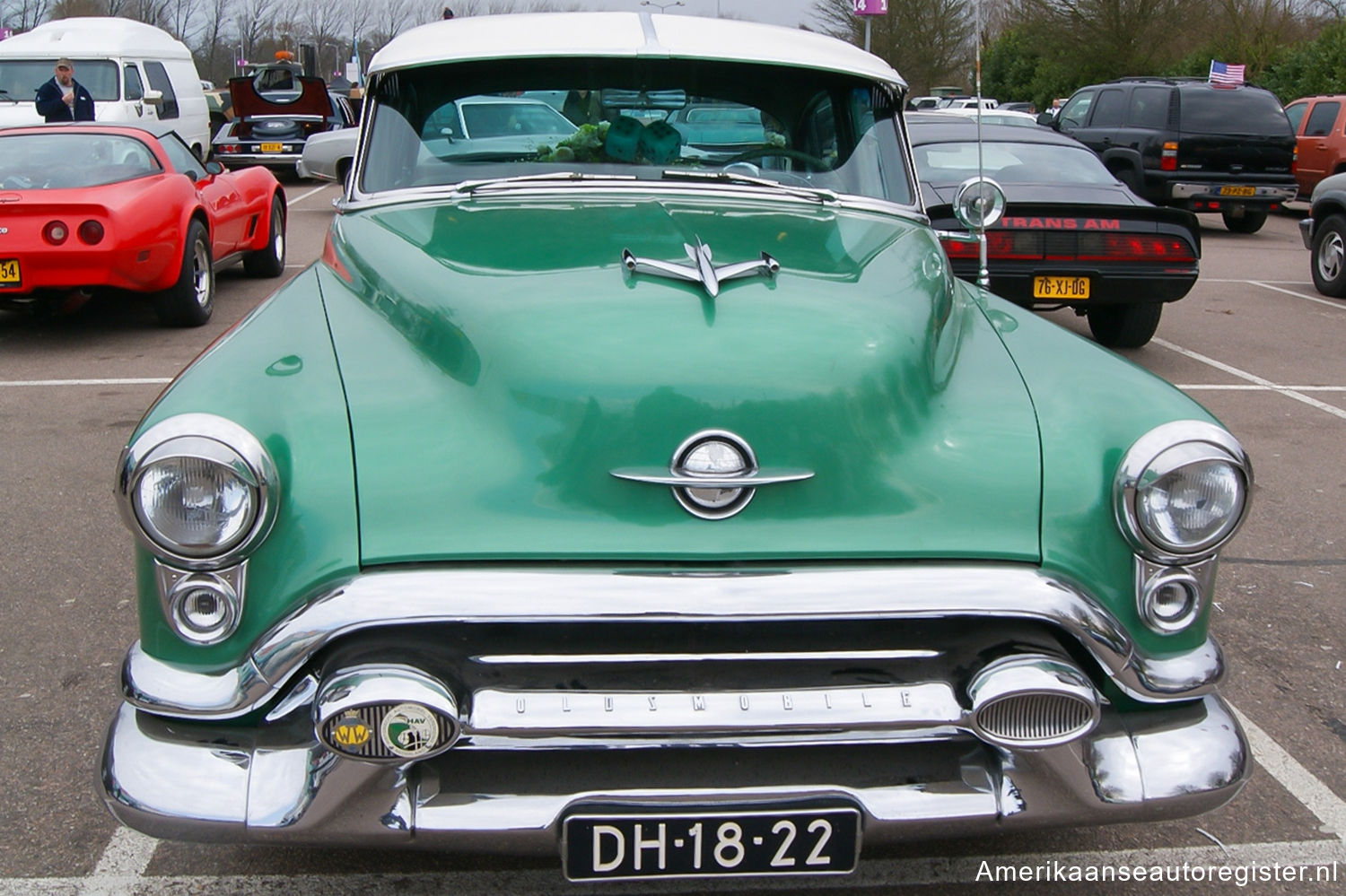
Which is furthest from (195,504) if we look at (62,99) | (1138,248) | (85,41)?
(85,41)

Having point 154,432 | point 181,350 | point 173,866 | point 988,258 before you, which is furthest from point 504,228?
point 181,350

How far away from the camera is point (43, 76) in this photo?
16609mm

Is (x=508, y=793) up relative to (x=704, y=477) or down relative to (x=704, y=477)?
down

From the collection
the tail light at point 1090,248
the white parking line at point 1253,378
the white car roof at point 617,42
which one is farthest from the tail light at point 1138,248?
the white car roof at point 617,42

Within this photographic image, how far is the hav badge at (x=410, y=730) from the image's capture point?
203 cm

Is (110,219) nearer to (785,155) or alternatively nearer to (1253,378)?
(785,155)

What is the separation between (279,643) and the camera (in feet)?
6.88

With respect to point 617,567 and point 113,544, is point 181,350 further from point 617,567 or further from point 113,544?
point 617,567

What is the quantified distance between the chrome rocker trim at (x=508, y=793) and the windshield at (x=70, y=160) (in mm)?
6943

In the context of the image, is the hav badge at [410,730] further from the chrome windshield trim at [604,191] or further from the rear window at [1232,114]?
the rear window at [1232,114]

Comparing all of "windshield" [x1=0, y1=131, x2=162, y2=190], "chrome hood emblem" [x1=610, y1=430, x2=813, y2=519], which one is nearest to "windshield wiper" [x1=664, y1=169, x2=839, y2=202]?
"chrome hood emblem" [x1=610, y1=430, x2=813, y2=519]

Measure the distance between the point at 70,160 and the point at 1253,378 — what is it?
776cm

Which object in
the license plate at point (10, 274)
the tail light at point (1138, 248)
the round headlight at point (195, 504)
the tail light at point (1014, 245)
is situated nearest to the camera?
the round headlight at point (195, 504)

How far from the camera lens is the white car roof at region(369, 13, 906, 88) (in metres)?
3.64
